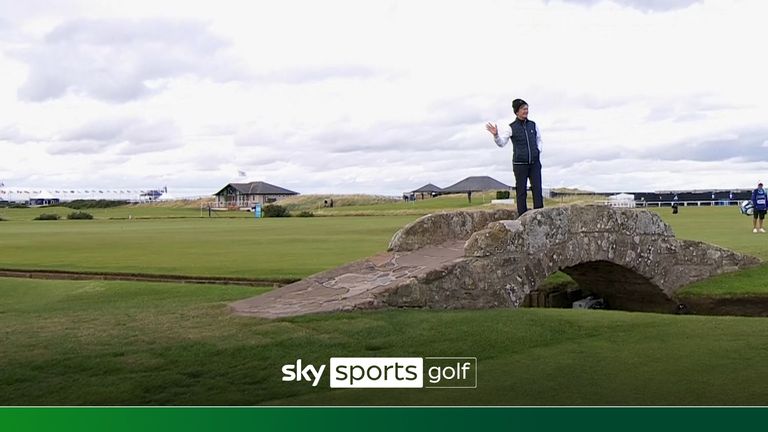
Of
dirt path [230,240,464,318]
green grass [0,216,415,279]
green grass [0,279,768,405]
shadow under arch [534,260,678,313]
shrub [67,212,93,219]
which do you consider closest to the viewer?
green grass [0,279,768,405]

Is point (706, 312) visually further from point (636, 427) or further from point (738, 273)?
point (636, 427)

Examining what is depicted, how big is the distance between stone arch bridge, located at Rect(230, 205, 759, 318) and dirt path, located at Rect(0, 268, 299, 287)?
396 cm

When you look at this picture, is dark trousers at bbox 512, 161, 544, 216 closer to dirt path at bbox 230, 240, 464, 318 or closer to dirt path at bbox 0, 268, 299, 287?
dirt path at bbox 230, 240, 464, 318

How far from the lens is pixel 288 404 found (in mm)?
5371

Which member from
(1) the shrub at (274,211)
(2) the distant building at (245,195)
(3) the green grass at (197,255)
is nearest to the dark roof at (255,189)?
(2) the distant building at (245,195)

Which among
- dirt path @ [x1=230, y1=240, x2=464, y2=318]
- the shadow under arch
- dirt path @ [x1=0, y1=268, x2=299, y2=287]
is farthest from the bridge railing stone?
dirt path @ [x1=0, y1=268, x2=299, y2=287]

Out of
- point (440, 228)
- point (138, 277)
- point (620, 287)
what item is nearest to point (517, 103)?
point (440, 228)

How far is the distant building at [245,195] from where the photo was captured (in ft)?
283

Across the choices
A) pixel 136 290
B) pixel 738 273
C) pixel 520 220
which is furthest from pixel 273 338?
pixel 738 273

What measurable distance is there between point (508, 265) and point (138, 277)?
9.21 metres

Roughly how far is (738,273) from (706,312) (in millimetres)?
2048

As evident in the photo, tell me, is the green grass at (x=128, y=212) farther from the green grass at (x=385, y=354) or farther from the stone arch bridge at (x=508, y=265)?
the green grass at (x=385, y=354)

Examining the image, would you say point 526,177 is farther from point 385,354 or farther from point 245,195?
point 245,195

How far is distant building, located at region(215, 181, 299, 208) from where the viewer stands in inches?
3401
